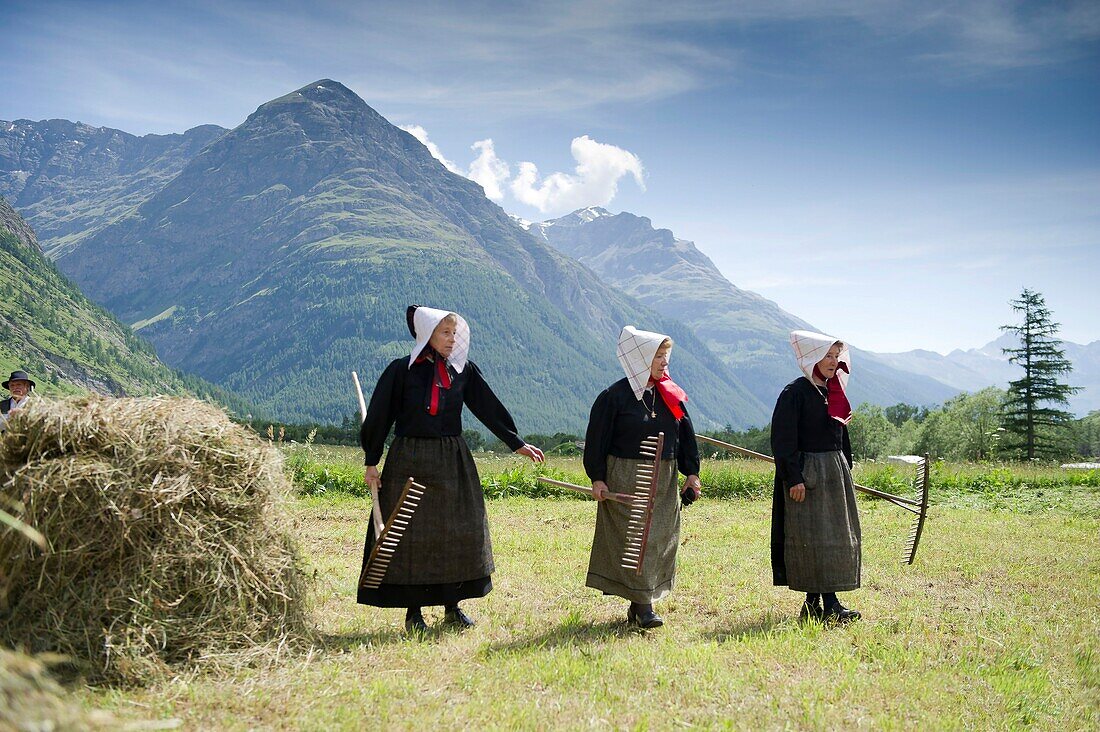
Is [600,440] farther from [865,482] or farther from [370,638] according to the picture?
[865,482]

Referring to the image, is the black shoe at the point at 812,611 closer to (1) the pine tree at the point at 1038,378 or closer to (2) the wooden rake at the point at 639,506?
(2) the wooden rake at the point at 639,506

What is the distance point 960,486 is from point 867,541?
6866 mm

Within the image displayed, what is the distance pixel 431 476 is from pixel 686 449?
2.31m

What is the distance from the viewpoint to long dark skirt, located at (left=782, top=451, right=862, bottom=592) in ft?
22.1

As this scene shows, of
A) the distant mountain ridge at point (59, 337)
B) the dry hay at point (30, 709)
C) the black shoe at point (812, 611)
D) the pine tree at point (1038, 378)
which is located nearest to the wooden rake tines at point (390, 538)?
the black shoe at point (812, 611)

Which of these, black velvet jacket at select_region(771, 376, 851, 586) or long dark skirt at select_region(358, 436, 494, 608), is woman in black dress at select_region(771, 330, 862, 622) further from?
long dark skirt at select_region(358, 436, 494, 608)

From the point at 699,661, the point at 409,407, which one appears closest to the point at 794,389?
the point at 699,661

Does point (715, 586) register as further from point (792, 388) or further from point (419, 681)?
point (419, 681)

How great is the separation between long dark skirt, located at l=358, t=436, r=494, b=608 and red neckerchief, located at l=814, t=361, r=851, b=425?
324cm

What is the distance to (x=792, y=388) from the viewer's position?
6.96m

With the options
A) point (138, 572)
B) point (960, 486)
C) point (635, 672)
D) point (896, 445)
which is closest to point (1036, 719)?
point (635, 672)

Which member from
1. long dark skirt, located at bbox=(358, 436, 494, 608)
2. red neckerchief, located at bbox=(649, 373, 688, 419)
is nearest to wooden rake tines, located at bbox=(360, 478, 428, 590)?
long dark skirt, located at bbox=(358, 436, 494, 608)

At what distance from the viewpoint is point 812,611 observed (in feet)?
22.4

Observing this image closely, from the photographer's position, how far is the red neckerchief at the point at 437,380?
6270mm
